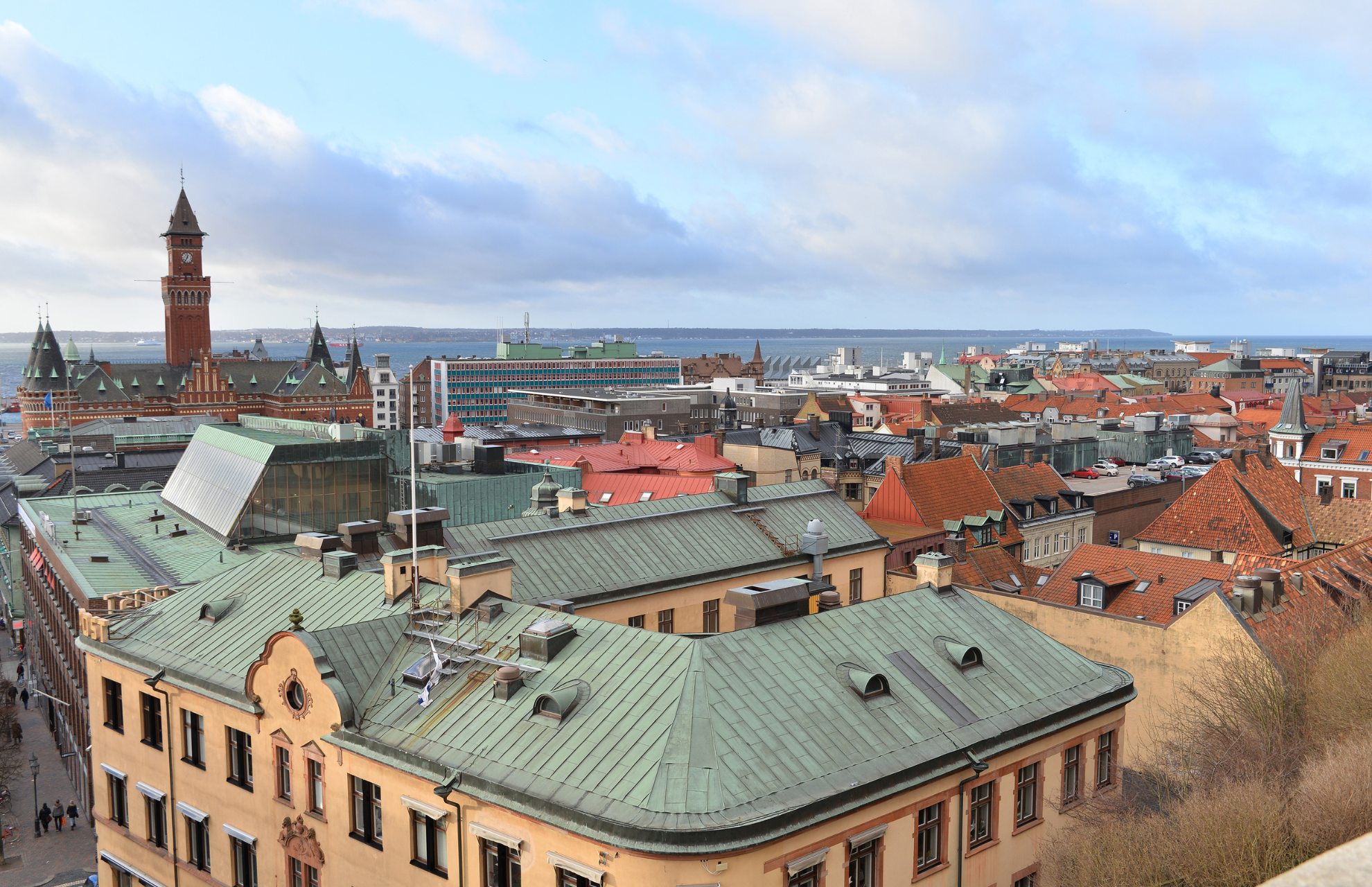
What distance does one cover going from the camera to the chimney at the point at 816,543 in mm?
44375

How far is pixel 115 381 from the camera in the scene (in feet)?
555

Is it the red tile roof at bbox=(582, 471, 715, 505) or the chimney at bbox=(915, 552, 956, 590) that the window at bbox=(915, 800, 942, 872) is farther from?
the red tile roof at bbox=(582, 471, 715, 505)

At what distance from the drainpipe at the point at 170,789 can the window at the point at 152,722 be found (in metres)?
0.59

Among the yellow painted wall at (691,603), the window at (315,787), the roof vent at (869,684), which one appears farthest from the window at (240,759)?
the roof vent at (869,684)

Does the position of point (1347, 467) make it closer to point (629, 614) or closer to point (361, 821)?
point (629, 614)

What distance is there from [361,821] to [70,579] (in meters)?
24.8

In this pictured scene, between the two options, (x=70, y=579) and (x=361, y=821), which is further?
(x=70, y=579)

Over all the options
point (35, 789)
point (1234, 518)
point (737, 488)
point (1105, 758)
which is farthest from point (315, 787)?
point (1234, 518)

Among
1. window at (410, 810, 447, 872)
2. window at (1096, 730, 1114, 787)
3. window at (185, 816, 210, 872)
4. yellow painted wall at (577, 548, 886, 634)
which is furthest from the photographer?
yellow painted wall at (577, 548, 886, 634)

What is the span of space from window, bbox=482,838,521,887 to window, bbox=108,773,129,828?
1702cm

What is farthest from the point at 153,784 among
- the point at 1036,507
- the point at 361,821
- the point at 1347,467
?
the point at 1347,467

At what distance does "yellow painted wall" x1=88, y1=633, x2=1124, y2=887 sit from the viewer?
21.3 meters

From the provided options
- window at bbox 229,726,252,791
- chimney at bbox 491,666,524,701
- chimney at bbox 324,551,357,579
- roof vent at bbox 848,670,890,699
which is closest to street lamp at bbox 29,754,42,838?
window at bbox 229,726,252,791

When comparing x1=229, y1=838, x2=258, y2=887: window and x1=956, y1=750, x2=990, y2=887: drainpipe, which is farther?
x1=229, y1=838, x2=258, y2=887: window
